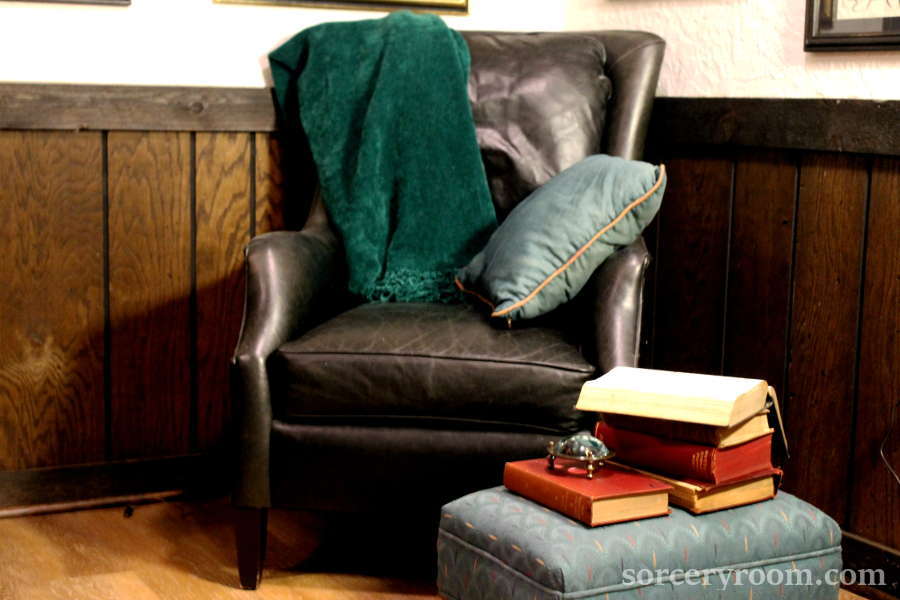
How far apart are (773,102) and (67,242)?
144 centimetres

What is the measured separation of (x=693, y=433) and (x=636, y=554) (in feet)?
Result: 0.57

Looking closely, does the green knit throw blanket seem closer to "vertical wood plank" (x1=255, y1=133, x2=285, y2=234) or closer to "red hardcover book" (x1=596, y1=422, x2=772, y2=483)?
"vertical wood plank" (x1=255, y1=133, x2=285, y2=234)

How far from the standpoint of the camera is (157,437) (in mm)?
2482

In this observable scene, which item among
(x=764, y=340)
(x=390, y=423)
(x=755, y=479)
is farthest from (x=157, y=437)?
(x=755, y=479)

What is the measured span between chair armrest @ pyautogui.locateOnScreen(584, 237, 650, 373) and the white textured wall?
1.60 ft

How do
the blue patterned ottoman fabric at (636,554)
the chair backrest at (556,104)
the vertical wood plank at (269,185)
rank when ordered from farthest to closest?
the vertical wood plank at (269,185), the chair backrest at (556,104), the blue patterned ottoman fabric at (636,554)

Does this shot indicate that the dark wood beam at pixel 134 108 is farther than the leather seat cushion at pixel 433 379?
Yes

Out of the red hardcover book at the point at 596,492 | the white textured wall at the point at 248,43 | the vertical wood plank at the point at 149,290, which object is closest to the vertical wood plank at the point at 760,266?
the white textured wall at the point at 248,43

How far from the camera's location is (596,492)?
1366 millimetres

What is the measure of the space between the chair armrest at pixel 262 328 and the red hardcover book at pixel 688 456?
644mm

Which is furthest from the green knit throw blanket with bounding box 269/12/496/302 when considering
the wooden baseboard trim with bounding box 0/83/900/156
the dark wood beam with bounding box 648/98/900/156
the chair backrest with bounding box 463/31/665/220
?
the dark wood beam with bounding box 648/98/900/156

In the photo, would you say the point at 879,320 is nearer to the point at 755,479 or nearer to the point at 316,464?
the point at 755,479

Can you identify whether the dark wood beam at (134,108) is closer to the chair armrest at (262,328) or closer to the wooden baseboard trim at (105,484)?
the chair armrest at (262,328)

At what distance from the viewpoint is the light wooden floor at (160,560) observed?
1.96 meters
